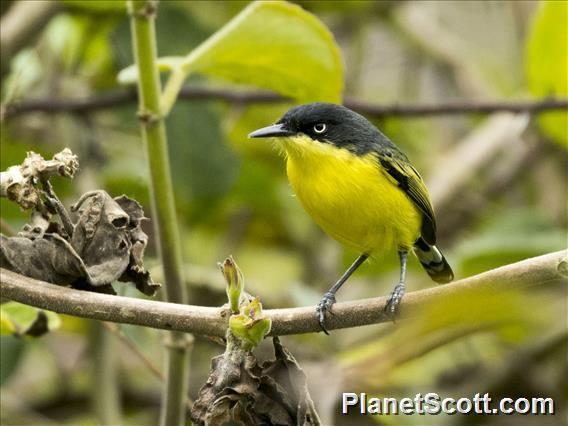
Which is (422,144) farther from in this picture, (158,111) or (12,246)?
(12,246)

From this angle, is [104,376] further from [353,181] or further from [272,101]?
[272,101]

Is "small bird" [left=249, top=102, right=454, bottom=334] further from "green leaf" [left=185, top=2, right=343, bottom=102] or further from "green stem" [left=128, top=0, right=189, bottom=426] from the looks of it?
"green stem" [left=128, top=0, right=189, bottom=426]

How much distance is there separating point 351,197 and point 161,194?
671 millimetres

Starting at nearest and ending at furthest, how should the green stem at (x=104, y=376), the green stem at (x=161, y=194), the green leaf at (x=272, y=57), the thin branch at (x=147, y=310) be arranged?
the thin branch at (x=147, y=310) → the green stem at (x=161, y=194) → the green leaf at (x=272, y=57) → the green stem at (x=104, y=376)

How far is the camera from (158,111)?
171 centimetres

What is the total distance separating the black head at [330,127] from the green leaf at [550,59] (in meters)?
0.52

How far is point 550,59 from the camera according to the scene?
2551mm

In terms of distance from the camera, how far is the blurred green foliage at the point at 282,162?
7.22 feet

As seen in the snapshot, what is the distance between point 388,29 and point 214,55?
247cm

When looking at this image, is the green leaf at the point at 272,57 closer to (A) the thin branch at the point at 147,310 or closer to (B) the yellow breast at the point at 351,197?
(B) the yellow breast at the point at 351,197

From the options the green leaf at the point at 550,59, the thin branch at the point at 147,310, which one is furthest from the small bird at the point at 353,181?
the thin branch at the point at 147,310

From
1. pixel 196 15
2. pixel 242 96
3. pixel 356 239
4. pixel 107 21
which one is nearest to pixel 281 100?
pixel 242 96

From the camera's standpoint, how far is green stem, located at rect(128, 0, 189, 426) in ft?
5.47

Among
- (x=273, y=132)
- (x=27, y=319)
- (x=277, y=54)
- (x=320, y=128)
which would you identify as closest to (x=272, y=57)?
(x=277, y=54)
